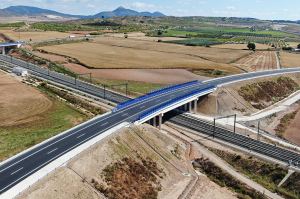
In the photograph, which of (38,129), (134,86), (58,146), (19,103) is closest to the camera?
(58,146)

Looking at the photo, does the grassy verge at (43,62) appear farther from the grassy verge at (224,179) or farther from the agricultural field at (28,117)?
the grassy verge at (224,179)

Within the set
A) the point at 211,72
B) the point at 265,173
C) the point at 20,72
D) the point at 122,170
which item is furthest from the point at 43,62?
the point at 265,173

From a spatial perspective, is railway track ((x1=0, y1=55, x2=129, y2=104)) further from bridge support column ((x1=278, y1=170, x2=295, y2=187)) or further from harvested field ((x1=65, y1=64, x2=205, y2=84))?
bridge support column ((x1=278, y1=170, x2=295, y2=187))

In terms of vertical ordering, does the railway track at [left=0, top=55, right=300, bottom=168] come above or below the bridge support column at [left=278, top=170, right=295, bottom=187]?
above

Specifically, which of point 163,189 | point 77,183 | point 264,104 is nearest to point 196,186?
point 163,189

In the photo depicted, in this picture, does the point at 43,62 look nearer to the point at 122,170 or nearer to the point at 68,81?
A: the point at 68,81

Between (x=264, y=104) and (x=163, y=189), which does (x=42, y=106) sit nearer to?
(x=163, y=189)

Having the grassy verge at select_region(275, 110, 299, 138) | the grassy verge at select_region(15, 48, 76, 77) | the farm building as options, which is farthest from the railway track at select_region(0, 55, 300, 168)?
the grassy verge at select_region(275, 110, 299, 138)
